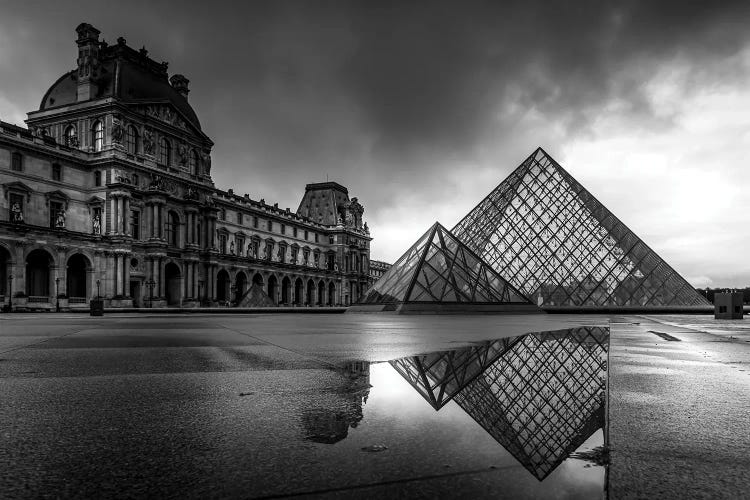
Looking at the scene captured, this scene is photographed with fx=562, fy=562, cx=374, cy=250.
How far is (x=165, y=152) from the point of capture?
55.4 m

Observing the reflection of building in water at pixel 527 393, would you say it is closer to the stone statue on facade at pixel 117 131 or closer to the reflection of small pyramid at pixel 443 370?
the reflection of small pyramid at pixel 443 370

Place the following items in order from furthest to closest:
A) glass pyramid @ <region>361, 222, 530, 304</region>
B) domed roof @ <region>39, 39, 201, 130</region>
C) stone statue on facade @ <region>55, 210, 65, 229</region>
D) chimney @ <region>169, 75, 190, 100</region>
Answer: chimney @ <region>169, 75, 190, 100</region> < domed roof @ <region>39, 39, 201, 130</region> < stone statue on facade @ <region>55, 210, 65, 229</region> < glass pyramid @ <region>361, 222, 530, 304</region>

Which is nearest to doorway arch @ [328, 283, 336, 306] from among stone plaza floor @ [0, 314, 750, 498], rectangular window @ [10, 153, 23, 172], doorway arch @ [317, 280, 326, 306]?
doorway arch @ [317, 280, 326, 306]

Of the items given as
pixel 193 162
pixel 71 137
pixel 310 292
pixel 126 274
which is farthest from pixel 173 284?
pixel 310 292

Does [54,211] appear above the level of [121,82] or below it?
below

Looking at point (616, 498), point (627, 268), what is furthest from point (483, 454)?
point (627, 268)

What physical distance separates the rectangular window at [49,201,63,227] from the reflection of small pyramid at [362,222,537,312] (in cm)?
3037

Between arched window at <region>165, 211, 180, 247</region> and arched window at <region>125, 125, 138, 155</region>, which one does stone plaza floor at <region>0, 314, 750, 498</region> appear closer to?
arched window at <region>125, 125, 138, 155</region>

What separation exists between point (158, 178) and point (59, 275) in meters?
14.2

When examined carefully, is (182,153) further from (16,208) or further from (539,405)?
(539,405)

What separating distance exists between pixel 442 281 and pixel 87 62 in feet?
138

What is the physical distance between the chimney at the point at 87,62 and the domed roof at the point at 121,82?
58cm

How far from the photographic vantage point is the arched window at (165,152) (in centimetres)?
5462

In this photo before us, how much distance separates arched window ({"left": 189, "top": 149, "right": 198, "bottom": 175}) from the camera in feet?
193
